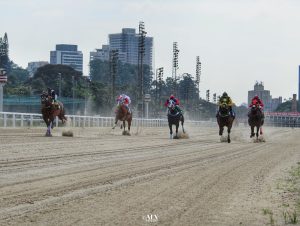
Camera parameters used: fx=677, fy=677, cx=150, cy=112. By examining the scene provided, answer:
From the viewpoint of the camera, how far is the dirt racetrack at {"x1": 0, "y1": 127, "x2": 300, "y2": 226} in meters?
7.66

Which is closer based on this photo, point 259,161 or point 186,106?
point 259,161

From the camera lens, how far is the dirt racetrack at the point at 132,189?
25.1 feet

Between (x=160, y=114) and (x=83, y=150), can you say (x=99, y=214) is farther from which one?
(x=160, y=114)

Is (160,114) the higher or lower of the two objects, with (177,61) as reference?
lower

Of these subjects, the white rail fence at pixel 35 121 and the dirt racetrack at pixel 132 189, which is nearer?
the dirt racetrack at pixel 132 189

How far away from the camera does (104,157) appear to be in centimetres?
1593

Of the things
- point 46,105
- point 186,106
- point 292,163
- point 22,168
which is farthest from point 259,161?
point 186,106

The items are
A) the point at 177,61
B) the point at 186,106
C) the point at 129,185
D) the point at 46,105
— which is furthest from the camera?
the point at 186,106

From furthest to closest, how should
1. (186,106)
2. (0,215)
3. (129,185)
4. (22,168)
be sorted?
(186,106)
(22,168)
(129,185)
(0,215)

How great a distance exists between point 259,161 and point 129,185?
23.0 feet

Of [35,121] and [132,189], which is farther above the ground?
[35,121]

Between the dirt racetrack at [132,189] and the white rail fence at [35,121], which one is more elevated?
the white rail fence at [35,121]

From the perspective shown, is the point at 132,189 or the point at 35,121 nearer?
the point at 132,189

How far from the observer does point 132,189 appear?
33.0 feet
